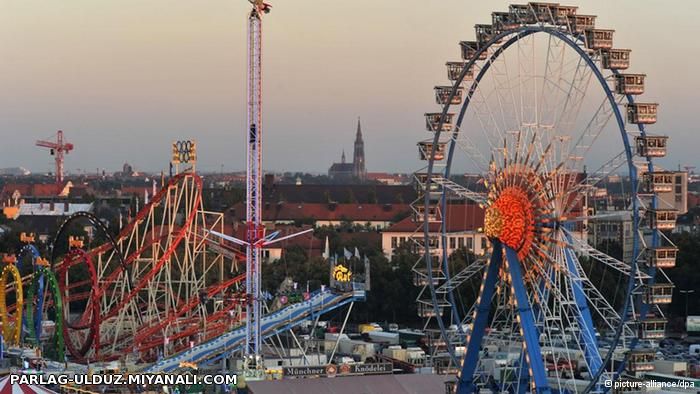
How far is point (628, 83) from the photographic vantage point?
48.0 meters

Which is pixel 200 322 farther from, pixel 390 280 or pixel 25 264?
pixel 25 264

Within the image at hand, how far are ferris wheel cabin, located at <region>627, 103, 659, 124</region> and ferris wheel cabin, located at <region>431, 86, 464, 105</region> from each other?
10257mm

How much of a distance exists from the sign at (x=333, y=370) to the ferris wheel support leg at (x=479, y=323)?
1158cm

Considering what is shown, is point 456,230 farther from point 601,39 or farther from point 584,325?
point 601,39

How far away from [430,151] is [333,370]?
11531 millimetres

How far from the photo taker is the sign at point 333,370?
64750 millimetres

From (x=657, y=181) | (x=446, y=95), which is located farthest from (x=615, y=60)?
(x=446, y=95)

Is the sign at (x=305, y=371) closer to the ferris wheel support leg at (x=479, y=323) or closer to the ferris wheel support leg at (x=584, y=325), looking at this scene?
the ferris wheel support leg at (x=479, y=323)

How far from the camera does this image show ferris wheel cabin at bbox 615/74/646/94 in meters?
47.9

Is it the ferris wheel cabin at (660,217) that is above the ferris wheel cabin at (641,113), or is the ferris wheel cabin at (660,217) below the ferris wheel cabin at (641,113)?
below

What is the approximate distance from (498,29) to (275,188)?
465 feet

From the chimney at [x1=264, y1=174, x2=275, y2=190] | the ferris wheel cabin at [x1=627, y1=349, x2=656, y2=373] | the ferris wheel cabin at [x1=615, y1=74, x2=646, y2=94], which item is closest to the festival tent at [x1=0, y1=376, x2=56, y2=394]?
the ferris wheel cabin at [x1=627, y1=349, x2=656, y2=373]

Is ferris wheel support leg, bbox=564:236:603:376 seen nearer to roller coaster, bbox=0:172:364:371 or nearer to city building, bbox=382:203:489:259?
roller coaster, bbox=0:172:364:371

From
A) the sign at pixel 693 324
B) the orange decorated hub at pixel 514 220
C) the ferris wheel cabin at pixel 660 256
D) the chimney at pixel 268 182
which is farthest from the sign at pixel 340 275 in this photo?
the chimney at pixel 268 182
